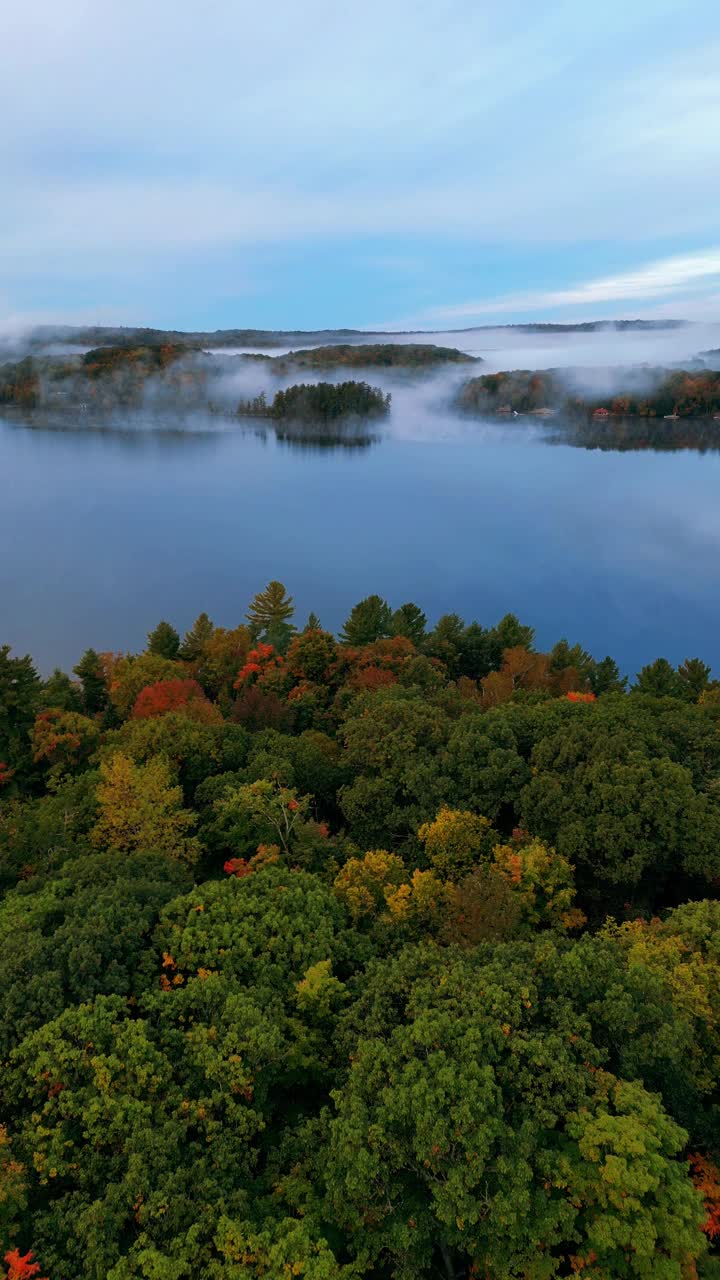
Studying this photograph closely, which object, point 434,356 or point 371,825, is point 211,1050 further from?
point 434,356

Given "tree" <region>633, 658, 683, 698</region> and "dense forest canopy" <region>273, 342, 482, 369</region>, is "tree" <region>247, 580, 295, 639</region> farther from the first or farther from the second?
"dense forest canopy" <region>273, 342, 482, 369</region>

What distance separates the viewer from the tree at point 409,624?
42.6 m

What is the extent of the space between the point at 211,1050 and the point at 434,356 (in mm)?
203836

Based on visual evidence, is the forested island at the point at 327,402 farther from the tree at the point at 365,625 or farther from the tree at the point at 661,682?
the tree at the point at 661,682

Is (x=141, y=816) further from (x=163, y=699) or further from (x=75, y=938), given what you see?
(x=163, y=699)

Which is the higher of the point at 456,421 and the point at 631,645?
the point at 456,421

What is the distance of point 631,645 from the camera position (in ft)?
197

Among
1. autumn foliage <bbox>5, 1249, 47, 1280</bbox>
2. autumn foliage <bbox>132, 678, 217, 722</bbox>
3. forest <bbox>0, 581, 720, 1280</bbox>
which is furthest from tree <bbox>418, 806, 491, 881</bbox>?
autumn foliage <bbox>132, 678, 217, 722</bbox>

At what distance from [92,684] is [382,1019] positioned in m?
30.5

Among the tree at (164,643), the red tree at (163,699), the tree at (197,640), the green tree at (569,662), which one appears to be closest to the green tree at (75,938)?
the red tree at (163,699)

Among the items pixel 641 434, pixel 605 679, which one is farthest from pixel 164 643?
pixel 641 434

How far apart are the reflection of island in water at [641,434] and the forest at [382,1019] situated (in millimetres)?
122133

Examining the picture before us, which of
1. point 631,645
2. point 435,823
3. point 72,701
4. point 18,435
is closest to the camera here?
point 435,823

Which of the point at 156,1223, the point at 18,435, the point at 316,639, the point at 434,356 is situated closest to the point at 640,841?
the point at 156,1223
